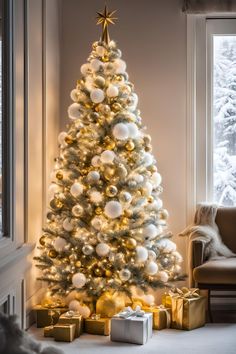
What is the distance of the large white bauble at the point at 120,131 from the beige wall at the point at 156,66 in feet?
3.08

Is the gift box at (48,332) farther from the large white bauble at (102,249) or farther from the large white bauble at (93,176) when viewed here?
the large white bauble at (93,176)

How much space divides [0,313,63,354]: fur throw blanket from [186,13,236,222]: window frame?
148 inches

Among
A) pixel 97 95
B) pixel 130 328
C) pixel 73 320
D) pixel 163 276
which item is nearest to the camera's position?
pixel 130 328

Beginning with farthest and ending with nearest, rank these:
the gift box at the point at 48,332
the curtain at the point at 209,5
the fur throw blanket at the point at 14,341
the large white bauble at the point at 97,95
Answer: the curtain at the point at 209,5
the large white bauble at the point at 97,95
the gift box at the point at 48,332
the fur throw blanket at the point at 14,341

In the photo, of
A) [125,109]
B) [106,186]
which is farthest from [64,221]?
[125,109]

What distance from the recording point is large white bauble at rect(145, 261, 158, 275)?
4949mm

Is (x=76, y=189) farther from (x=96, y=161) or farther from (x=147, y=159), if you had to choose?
(x=147, y=159)

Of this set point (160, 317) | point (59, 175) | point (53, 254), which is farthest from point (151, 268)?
point (59, 175)

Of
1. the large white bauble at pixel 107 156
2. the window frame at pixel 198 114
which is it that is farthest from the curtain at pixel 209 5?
the large white bauble at pixel 107 156

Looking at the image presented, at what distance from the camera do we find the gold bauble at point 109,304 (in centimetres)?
493

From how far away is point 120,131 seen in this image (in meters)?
4.90

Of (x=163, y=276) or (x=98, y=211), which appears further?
(x=163, y=276)

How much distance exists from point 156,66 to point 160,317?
2103 mm

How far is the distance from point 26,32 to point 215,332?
2.41m
